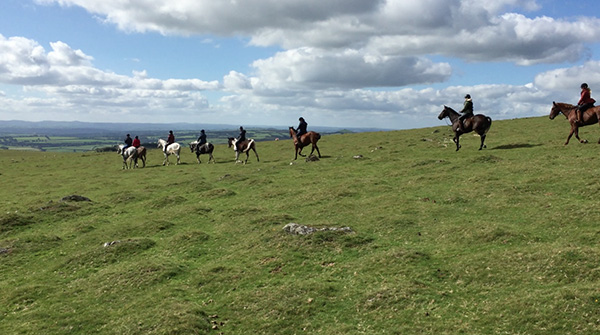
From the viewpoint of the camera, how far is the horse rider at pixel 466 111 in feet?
118

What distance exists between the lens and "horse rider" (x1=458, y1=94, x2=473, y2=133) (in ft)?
118

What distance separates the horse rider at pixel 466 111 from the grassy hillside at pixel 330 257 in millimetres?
7116

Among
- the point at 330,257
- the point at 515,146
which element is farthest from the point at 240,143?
the point at 330,257

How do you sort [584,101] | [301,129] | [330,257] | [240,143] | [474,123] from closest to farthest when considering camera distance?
[330,257]
[584,101]
[474,123]
[301,129]
[240,143]

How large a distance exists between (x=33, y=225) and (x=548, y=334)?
83.1 ft

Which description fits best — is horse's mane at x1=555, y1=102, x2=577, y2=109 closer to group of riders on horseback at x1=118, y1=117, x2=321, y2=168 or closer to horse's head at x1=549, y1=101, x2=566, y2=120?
horse's head at x1=549, y1=101, x2=566, y2=120

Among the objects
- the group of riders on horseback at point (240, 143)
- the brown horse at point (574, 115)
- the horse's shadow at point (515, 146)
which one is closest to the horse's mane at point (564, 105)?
the brown horse at point (574, 115)

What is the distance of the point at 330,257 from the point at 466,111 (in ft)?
88.1

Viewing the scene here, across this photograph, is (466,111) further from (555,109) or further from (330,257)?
(330,257)

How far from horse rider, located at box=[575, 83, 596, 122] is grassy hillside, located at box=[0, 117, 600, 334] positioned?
3712 mm

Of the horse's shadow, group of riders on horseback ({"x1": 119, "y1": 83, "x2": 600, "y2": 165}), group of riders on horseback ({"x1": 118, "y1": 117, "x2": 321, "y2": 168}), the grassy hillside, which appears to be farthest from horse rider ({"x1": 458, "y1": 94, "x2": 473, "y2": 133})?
group of riders on horseback ({"x1": 118, "y1": 117, "x2": 321, "y2": 168})

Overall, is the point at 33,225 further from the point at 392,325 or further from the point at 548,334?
the point at 548,334

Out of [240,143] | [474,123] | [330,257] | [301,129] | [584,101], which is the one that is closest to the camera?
[330,257]

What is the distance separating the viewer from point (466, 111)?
36.6 m
